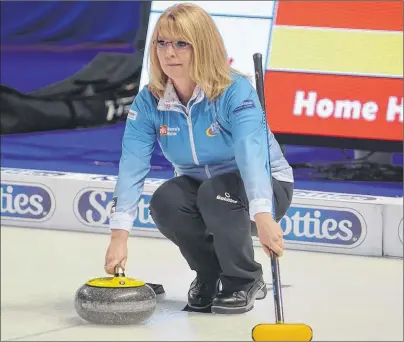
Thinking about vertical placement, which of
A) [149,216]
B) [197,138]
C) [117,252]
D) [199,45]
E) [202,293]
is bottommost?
[149,216]

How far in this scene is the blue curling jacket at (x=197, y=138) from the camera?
3.16 metres

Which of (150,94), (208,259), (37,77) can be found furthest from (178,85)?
(37,77)

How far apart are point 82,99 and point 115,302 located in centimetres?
256

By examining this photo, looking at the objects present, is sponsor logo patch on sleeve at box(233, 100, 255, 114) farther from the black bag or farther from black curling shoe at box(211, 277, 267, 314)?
the black bag

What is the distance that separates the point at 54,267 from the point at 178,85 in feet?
3.86

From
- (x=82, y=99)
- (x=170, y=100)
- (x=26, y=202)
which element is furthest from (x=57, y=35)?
(x=170, y=100)

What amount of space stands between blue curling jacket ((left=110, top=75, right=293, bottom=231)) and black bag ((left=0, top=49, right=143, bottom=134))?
205 cm

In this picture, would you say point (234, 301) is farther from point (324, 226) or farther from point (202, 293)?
point (324, 226)

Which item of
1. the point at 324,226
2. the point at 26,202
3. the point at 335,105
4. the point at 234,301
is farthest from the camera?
the point at 26,202

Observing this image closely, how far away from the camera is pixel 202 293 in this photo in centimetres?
343

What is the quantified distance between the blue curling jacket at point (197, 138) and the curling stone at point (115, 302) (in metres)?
0.18

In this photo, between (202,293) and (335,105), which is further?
(335,105)

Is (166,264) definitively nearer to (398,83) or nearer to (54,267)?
(54,267)

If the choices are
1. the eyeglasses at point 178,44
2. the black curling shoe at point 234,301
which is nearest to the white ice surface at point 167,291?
the black curling shoe at point 234,301
